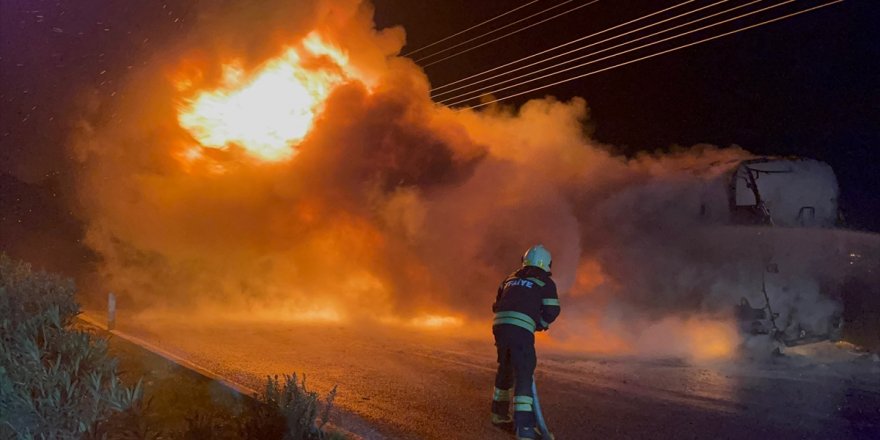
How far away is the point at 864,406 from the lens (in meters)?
7.25

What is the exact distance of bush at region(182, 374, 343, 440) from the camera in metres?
4.31

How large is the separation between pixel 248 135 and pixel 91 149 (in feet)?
20.3

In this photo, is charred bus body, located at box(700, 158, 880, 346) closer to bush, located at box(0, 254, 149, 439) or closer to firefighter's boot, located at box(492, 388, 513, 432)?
firefighter's boot, located at box(492, 388, 513, 432)

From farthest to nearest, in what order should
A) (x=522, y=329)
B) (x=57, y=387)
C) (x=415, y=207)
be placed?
(x=415, y=207)
(x=522, y=329)
(x=57, y=387)

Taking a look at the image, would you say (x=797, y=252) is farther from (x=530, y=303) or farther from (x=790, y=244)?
(x=530, y=303)

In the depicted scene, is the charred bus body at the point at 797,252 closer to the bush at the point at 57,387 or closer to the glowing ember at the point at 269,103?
the glowing ember at the point at 269,103

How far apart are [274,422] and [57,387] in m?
1.58

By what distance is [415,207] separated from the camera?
14.1m

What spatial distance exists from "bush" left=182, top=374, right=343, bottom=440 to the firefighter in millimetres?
1688

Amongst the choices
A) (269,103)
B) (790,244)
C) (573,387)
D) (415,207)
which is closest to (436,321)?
(415,207)

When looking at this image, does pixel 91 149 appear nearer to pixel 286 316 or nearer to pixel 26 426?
pixel 286 316

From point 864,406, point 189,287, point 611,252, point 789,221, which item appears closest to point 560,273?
point 611,252

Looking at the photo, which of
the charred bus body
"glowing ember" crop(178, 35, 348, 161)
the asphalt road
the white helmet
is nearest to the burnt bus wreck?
the charred bus body

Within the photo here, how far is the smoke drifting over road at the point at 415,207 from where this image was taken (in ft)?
38.1
